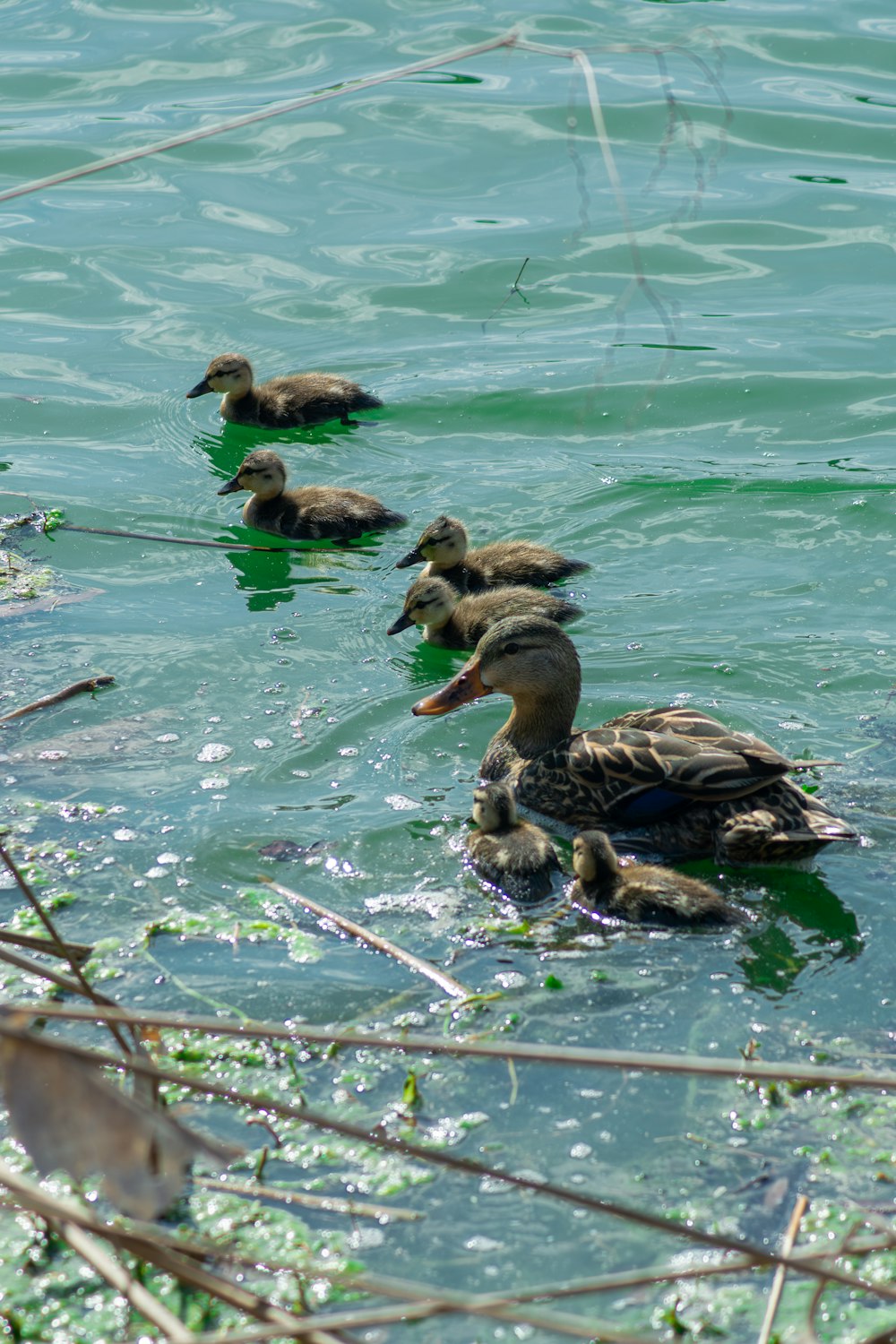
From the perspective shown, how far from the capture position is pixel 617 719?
538 centimetres

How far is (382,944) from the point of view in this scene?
167 inches

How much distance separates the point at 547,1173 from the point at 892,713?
276 cm

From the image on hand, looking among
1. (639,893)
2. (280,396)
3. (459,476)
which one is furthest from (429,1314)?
(280,396)

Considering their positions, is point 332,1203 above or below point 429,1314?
below

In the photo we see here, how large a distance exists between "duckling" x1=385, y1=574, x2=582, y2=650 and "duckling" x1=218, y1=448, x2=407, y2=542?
29.6 inches

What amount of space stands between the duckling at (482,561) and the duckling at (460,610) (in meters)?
0.18

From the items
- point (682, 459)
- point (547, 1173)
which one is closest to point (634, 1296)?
point (547, 1173)

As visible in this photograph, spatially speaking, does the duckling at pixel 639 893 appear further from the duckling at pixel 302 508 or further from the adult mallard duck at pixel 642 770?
the duckling at pixel 302 508

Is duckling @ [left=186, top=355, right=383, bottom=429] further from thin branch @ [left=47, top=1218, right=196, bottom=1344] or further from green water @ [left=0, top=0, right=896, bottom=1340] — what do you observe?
thin branch @ [left=47, top=1218, right=196, bottom=1344]

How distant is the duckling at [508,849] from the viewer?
179 inches

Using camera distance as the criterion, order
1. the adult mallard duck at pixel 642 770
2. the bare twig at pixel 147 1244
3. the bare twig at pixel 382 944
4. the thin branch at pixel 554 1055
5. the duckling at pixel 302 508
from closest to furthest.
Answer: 1. the bare twig at pixel 147 1244
2. the thin branch at pixel 554 1055
3. the bare twig at pixel 382 944
4. the adult mallard duck at pixel 642 770
5. the duckling at pixel 302 508

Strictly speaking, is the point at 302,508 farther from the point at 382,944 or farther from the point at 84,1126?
the point at 84,1126

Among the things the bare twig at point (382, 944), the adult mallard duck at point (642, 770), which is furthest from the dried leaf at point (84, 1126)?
the adult mallard duck at point (642, 770)

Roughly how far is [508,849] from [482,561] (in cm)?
254
